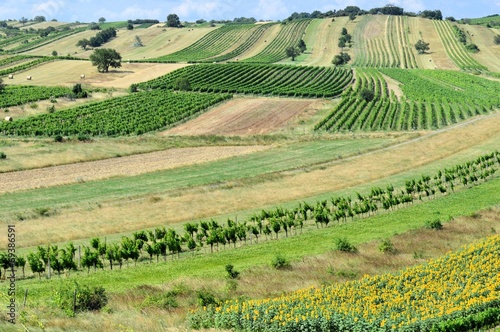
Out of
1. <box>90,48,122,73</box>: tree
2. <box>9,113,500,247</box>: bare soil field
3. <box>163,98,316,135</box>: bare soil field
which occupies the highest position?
<box>90,48,122,73</box>: tree

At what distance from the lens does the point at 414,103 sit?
117 metres

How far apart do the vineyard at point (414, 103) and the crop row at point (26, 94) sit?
167 ft

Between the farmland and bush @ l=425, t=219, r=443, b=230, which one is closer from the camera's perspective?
the farmland

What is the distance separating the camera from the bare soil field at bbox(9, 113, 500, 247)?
5066 centimetres

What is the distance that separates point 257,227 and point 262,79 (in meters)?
98.3

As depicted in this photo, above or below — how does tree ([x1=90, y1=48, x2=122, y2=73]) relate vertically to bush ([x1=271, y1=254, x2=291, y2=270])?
above

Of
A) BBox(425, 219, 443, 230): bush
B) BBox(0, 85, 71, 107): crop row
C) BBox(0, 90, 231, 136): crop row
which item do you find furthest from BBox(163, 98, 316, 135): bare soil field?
BBox(425, 219, 443, 230): bush

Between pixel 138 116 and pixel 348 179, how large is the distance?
43.8 m

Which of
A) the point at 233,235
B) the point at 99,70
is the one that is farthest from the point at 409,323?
the point at 99,70

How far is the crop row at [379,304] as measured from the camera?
2945 cm

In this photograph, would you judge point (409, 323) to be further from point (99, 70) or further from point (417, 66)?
point (417, 66)

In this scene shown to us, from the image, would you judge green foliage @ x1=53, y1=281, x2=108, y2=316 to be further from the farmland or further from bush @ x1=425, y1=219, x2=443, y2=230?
bush @ x1=425, y1=219, x2=443, y2=230

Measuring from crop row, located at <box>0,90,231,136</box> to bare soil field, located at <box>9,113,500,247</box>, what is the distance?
3186 cm

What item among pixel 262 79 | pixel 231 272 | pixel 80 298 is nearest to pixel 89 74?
pixel 262 79
